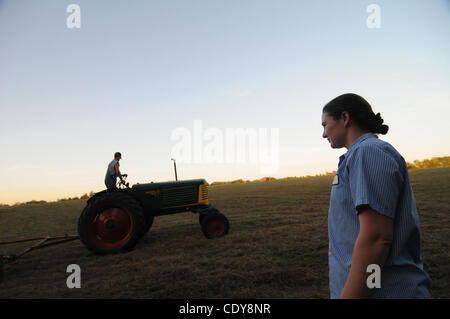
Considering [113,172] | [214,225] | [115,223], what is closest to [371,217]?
[214,225]

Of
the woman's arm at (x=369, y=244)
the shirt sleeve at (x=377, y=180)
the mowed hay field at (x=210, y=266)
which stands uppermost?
the shirt sleeve at (x=377, y=180)

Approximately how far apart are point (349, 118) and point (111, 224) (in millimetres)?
5834

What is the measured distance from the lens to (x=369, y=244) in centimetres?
106

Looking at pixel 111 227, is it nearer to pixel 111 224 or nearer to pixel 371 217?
pixel 111 224

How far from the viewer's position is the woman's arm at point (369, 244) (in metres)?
1.05

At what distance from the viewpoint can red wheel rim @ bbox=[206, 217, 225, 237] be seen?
21.5 ft

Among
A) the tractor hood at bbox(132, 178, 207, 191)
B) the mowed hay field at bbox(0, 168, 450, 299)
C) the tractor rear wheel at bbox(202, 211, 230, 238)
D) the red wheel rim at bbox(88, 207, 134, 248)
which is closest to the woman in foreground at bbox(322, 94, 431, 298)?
the mowed hay field at bbox(0, 168, 450, 299)

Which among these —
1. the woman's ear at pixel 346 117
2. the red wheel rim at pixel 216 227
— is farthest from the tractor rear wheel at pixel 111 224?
the woman's ear at pixel 346 117

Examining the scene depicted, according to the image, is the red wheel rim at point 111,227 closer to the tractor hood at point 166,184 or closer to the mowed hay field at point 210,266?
the mowed hay field at point 210,266

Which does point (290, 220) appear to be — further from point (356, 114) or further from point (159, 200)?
point (356, 114)

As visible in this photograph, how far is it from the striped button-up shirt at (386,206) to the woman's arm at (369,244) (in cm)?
4

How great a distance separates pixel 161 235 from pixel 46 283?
3.37 meters
